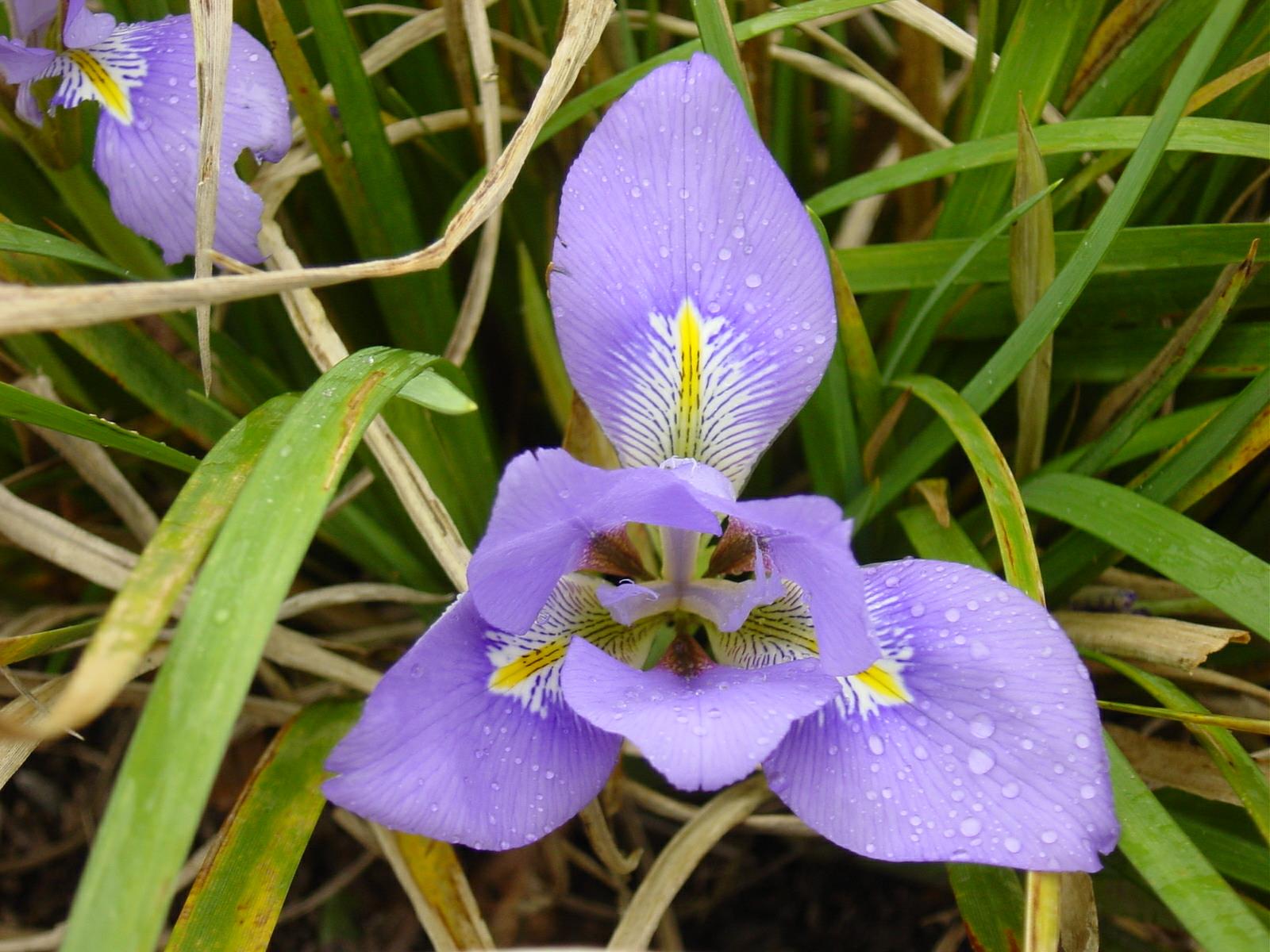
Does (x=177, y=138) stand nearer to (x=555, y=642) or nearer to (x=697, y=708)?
(x=555, y=642)

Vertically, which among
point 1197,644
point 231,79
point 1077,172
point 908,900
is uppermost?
point 231,79

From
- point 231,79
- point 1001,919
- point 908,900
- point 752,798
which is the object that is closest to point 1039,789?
point 1001,919

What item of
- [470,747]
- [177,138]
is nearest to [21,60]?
[177,138]

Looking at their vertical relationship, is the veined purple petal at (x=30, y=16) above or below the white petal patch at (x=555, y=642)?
above

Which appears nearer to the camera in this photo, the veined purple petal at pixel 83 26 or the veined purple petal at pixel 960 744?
the veined purple petal at pixel 960 744

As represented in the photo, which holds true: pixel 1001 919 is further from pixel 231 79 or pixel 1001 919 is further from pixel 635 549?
pixel 231 79

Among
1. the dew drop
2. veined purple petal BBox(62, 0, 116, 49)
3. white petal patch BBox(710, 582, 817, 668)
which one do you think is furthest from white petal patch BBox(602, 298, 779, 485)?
veined purple petal BBox(62, 0, 116, 49)

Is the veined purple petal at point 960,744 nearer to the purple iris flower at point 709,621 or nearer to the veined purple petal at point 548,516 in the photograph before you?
the purple iris flower at point 709,621

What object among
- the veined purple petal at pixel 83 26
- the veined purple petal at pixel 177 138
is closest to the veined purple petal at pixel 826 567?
the veined purple petal at pixel 177 138

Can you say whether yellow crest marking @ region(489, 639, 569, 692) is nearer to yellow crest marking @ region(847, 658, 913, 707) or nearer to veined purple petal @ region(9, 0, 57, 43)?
yellow crest marking @ region(847, 658, 913, 707)
